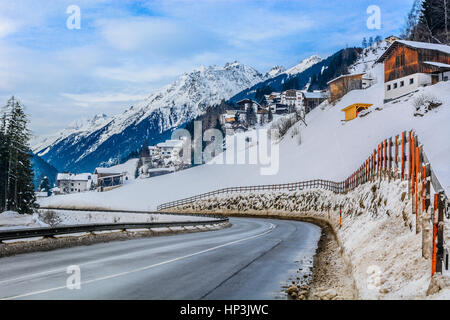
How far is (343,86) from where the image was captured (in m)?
99.2

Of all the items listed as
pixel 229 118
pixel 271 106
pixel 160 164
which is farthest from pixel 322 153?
pixel 271 106

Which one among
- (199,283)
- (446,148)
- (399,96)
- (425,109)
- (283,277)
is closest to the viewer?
(199,283)

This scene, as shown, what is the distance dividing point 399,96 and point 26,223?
56664 mm

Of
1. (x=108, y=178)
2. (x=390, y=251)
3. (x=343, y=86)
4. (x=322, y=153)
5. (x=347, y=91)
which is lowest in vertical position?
(x=108, y=178)

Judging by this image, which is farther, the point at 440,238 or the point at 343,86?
the point at 343,86

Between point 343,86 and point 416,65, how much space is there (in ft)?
125

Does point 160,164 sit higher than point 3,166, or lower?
higher

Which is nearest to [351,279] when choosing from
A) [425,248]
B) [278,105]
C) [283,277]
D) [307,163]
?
[283,277]

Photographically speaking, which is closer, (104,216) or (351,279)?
(351,279)

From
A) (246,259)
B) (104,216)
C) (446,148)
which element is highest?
(446,148)

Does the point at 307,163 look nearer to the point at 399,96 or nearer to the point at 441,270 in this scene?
the point at 399,96

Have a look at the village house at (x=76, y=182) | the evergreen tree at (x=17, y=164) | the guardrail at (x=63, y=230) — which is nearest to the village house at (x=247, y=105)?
the village house at (x=76, y=182)

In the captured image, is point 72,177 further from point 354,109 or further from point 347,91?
point 354,109

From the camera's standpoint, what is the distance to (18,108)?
60.2 meters
